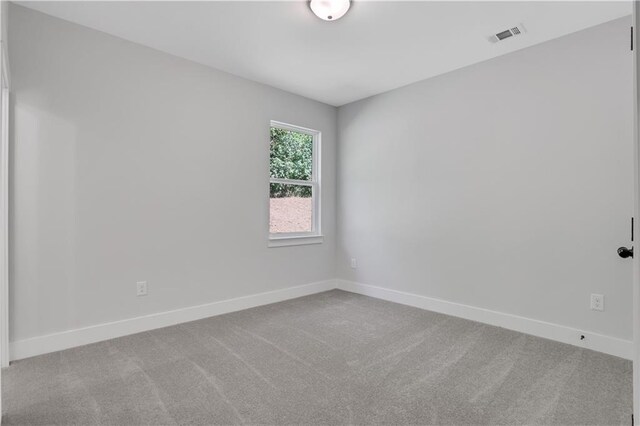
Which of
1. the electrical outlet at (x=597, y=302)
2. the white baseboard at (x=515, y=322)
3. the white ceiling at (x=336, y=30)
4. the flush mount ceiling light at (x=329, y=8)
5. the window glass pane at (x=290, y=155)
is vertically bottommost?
the white baseboard at (x=515, y=322)

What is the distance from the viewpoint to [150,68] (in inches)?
120

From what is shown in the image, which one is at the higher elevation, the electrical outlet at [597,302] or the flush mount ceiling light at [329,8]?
the flush mount ceiling light at [329,8]

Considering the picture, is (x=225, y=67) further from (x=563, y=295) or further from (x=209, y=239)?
(x=563, y=295)

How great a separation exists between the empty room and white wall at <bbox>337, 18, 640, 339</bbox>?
0.7 inches

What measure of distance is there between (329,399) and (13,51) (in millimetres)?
3191

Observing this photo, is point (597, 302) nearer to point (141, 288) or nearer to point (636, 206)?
point (636, 206)

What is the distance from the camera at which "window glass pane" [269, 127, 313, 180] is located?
4105mm

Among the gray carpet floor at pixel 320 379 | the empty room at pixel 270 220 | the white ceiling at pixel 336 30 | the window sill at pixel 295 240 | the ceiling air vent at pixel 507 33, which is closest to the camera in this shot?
the gray carpet floor at pixel 320 379

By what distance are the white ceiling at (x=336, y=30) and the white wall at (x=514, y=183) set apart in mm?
303

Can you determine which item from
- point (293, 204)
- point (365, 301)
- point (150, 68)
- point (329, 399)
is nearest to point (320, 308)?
point (365, 301)

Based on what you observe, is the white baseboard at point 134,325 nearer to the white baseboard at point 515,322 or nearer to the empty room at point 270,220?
the empty room at point 270,220

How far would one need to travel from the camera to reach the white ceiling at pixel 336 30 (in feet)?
8.04

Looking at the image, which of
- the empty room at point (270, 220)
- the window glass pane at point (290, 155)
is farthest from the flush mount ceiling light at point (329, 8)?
the window glass pane at point (290, 155)

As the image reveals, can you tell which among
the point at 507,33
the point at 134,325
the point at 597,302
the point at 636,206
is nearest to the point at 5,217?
the point at 134,325
